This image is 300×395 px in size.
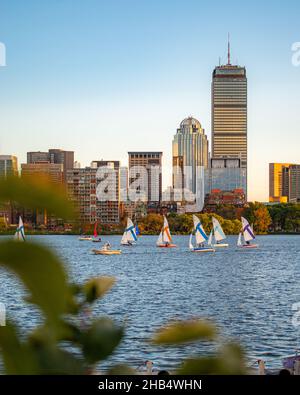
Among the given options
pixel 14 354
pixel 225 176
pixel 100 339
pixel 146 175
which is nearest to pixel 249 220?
pixel 146 175

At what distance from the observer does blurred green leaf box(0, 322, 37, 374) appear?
595 millimetres

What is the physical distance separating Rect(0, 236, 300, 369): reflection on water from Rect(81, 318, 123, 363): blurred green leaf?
0.07 ft

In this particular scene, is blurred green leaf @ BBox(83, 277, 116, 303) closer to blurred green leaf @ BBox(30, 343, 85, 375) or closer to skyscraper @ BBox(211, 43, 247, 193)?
blurred green leaf @ BBox(30, 343, 85, 375)

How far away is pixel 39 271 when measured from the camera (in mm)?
565

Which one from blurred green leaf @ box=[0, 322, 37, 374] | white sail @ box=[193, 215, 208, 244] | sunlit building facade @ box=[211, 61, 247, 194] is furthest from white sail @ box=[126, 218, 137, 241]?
sunlit building facade @ box=[211, 61, 247, 194]

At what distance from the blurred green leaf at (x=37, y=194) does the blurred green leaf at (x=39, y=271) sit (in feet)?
0.13

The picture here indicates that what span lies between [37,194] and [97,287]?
0.31m

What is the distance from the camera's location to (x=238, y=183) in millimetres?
185625

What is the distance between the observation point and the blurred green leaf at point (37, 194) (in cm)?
60

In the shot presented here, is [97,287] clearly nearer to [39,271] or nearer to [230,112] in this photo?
[39,271]

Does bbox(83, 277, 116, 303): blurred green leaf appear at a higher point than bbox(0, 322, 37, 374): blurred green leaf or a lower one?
higher
